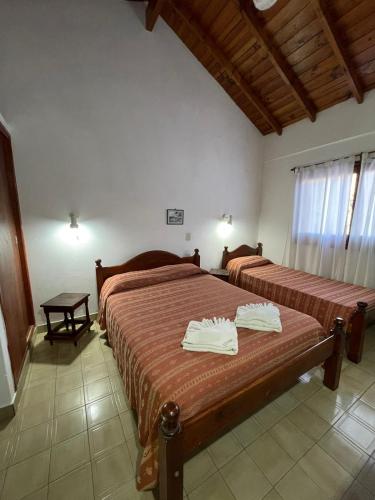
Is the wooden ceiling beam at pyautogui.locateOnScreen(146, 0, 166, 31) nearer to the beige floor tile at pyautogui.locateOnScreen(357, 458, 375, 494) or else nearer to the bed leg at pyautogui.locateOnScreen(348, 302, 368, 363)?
the bed leg at pyautogui.locateOnScreen(348, 302, 368, 363)

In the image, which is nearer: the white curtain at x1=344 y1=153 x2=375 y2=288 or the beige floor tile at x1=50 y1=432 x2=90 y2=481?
the beige floor tile at x1=50 y1=432 x2=90 y2=481

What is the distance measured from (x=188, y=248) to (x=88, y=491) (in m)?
2.64

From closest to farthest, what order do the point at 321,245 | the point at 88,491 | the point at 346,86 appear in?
the point at 88,491 < the point at 346,86 < the point at 321,245

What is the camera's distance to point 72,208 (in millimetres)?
2412

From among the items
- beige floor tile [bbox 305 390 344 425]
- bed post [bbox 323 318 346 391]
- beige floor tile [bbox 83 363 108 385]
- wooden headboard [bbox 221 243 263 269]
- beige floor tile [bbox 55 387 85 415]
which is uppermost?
wooden headboard [bbox 221 243 263 269]

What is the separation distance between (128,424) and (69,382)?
0.71 meters

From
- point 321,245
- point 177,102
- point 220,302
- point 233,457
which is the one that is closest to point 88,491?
point 233,457

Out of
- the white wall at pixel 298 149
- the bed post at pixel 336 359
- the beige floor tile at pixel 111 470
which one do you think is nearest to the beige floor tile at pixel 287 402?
the bed post at pixel 336 359

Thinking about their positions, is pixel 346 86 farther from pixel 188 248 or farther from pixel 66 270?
pixel 66 270

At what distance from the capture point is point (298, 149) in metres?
3.37

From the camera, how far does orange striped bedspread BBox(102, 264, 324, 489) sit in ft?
3.47

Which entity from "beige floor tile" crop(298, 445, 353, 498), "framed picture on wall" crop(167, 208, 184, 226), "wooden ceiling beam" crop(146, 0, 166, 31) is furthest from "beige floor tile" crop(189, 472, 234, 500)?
"wooden ceiling beam" crop(146, 0, 166, 31)

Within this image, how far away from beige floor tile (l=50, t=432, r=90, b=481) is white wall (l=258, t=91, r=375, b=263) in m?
3.60

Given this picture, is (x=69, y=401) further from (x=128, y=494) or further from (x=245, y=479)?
(x=245, y=479)
